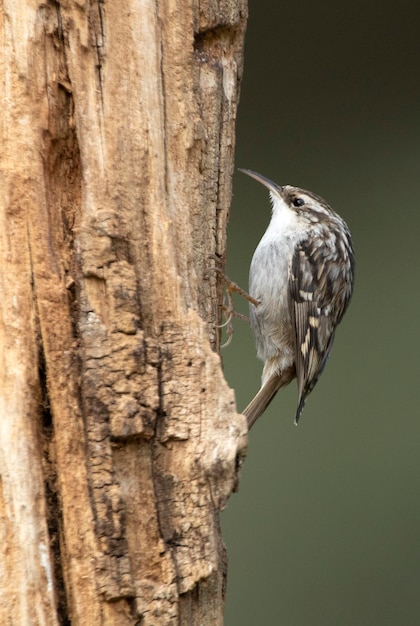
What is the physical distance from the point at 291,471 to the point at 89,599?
2.02m

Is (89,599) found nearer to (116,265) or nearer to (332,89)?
(116,265)

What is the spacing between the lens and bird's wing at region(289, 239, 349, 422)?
121 inches

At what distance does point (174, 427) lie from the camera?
1.70 meters

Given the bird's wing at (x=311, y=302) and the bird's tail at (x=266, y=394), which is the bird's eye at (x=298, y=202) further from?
the bird's tail at (x=266, y=394)

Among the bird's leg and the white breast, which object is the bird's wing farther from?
the bird's leg

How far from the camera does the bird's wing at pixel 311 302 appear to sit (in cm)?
307

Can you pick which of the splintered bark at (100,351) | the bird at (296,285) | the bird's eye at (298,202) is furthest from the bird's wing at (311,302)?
the splintered bark at (100,351)

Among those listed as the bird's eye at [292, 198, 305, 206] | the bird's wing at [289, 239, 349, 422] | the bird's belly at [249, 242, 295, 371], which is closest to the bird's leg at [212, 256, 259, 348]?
the bird's belly at [249, 242, 295, 371]

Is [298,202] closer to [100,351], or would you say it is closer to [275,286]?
[275,286]

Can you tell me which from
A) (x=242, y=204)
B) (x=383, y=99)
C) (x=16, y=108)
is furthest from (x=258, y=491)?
(x=16, y=108)

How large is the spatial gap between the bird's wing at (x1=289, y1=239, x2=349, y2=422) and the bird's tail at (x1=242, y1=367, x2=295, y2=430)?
0.07 meters

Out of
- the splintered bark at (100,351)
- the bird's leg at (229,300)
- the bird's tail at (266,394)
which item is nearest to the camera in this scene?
the splintered bark at (100,351)

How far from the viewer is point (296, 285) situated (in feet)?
10.2

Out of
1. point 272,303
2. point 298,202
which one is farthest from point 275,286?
point 298,202
